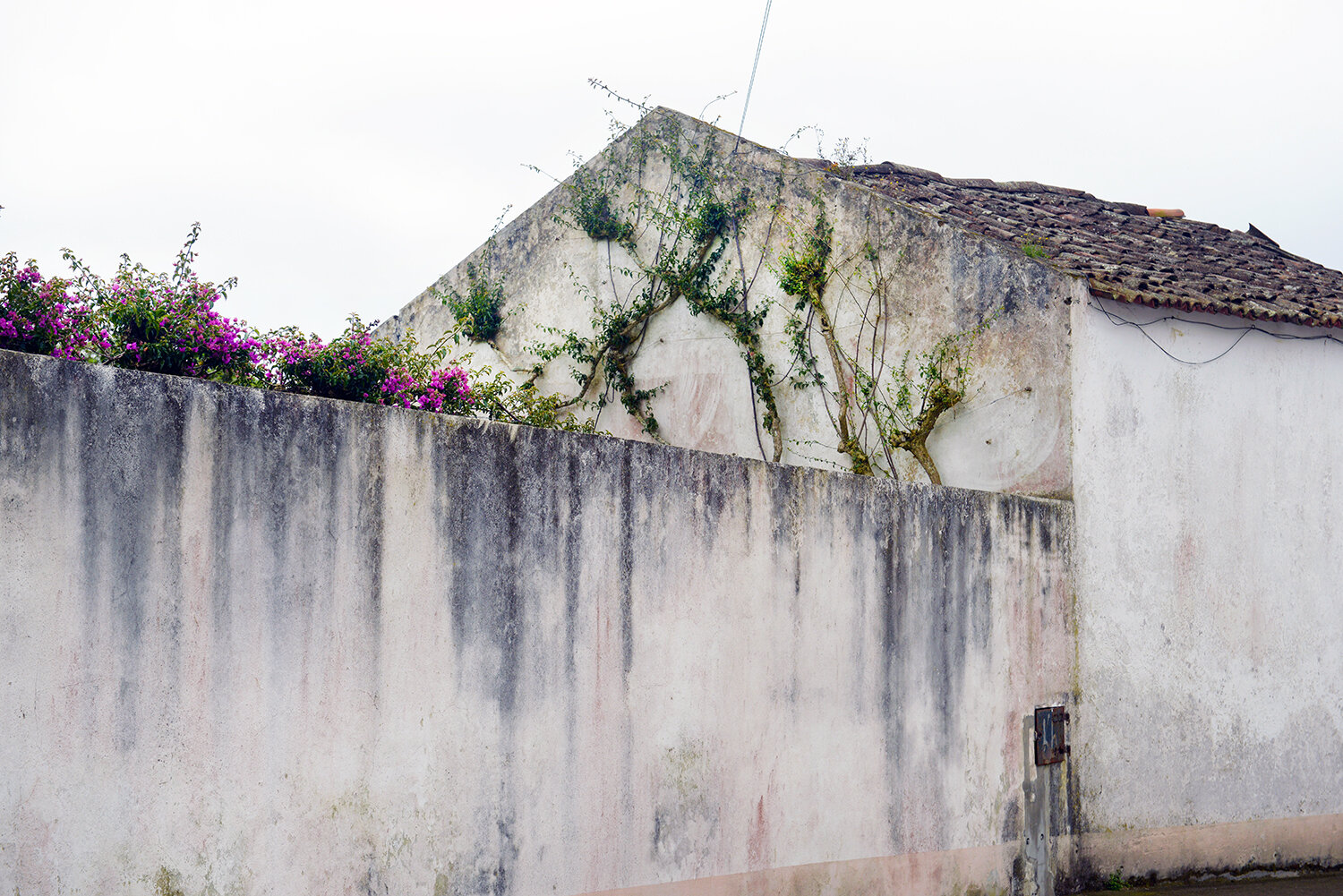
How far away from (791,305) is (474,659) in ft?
18.2

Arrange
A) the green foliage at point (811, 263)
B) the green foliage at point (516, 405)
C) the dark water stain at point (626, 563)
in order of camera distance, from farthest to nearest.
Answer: the green foliage at point (811, 263) < the green foliage at point (516, 405) < the dark water stain at point (626, 563)

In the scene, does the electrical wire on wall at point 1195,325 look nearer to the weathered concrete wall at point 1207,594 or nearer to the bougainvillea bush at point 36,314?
the weathered concrete wall at point 1207,594

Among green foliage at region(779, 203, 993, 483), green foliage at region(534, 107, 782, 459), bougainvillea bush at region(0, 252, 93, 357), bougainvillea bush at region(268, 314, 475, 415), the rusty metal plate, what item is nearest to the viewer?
bougainvillea bush at region(0, 252, 93, 357)

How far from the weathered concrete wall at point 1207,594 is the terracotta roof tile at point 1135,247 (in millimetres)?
212

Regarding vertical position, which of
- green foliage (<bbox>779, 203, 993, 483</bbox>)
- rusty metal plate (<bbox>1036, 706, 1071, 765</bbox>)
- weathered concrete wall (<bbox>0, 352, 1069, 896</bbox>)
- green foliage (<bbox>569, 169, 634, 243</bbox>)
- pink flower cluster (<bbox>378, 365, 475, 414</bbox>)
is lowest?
rusty metal plate (<bbox>1036, 706, 1071, 765</bbox>)

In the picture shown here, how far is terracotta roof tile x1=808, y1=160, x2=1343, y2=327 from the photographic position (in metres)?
8.49

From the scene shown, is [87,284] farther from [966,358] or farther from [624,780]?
[966,358]

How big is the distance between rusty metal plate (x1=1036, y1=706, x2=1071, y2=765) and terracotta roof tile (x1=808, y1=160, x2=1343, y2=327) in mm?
2761

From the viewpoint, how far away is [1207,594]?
841 centimetres

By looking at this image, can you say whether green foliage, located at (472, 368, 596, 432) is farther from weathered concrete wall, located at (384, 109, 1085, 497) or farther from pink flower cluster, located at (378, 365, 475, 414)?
weathered concrete wall, located at (384, 109, 1085, 497)

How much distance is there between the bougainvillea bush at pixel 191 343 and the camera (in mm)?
4648

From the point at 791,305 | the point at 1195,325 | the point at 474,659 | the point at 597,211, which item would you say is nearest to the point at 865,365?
the point at 791,305

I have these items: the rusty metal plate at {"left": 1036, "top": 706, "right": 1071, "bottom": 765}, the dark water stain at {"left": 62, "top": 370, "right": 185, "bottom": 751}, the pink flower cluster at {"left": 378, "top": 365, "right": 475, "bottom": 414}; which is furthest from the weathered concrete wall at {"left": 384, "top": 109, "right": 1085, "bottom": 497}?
the dark water stain at {"left": 62, "top": 370, "right": 185, "bottom": 751}

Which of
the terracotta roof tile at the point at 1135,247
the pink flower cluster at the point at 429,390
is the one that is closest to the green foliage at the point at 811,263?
the terracotta roof tile at the point at 1135,247
